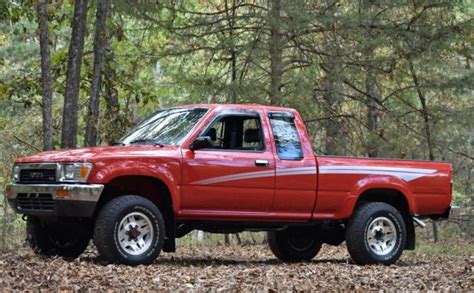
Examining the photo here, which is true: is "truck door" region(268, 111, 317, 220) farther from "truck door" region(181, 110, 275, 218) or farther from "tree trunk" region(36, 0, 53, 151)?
"tree trunk" region(36, 0, 53, 151)

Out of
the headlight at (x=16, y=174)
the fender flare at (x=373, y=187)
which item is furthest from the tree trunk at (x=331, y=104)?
the headlight at (x=16, y=174)

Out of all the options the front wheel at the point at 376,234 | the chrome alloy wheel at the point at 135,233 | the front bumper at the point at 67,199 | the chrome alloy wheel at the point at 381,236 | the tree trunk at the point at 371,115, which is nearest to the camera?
the front bumper at the point at 67,199

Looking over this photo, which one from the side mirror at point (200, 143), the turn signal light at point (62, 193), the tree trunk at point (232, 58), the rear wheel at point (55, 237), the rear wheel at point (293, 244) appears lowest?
the rear wheel at point (293, 244)

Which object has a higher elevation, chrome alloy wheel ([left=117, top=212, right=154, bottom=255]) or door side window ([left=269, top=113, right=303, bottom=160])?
door side window ([left=269, top=113, right=303, bottom=160])

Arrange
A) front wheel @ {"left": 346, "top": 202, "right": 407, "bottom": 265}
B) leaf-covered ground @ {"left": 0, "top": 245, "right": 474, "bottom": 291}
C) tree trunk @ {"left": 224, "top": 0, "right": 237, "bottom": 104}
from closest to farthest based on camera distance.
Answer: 1. leaf-covered ground @ {"left": 0, "top": 245, "right": 474, "bottom": 291}
2. front wheel @ {"left": 346, "top": 202, "right": 407, "bottom": 265}
3. tree trunk @ {"left": 224, "top": 0, "right": 237, "bottom": 104}

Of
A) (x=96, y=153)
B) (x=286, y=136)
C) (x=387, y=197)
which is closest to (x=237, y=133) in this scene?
(x=286, y=136)

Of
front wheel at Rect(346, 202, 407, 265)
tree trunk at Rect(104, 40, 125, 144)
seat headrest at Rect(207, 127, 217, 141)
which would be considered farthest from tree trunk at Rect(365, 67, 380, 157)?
→ seat headrest at Rect(207, 127, 217, 141)

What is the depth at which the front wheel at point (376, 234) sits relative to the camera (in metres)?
11.0

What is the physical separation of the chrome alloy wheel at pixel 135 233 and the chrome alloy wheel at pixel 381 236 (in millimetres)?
3336

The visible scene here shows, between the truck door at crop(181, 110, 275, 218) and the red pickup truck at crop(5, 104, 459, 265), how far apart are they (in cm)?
1

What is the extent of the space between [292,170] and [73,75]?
4670 mm

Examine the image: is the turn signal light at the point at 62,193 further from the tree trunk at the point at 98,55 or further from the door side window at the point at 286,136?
the tree trunk at the point at 98,55

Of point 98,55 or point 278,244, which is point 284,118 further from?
point 98,55

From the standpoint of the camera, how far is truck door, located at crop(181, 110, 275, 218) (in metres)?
9.88
